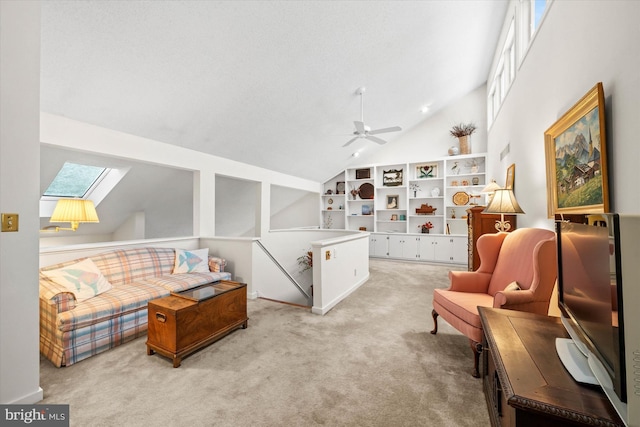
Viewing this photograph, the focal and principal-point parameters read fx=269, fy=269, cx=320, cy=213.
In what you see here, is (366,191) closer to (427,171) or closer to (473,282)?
(427,171)

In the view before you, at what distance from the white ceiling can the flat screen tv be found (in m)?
2.94

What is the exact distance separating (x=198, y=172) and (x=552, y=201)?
14.1 ft

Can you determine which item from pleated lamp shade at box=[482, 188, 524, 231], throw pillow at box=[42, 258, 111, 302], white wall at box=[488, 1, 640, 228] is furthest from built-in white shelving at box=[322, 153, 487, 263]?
throw pillow at box=[42, 258, 111, 302]

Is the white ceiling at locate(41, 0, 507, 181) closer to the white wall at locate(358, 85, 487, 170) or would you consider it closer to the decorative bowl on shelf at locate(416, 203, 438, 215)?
the white wall at locate(358, 85, 487, 170)

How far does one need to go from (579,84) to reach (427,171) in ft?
16.5

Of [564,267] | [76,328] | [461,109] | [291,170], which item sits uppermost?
[461,109]


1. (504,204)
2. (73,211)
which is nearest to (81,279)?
(73,211)

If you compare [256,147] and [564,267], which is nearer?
[564,267]

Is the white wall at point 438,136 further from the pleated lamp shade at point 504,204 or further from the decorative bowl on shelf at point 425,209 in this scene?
the pleated lamp shade at point 504,204

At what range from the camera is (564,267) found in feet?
4.03

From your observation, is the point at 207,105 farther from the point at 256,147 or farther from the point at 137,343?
the point at 137,343

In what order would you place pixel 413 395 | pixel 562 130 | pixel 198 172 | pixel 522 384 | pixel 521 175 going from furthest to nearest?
pixel 198 172 < pixel 521 175 < pixel 562 130 < pixel 413 395 < pixel 522 384

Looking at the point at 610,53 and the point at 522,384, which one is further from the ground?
the point at 610,53

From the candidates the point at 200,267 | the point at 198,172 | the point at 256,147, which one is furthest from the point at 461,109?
the point at 200,267
